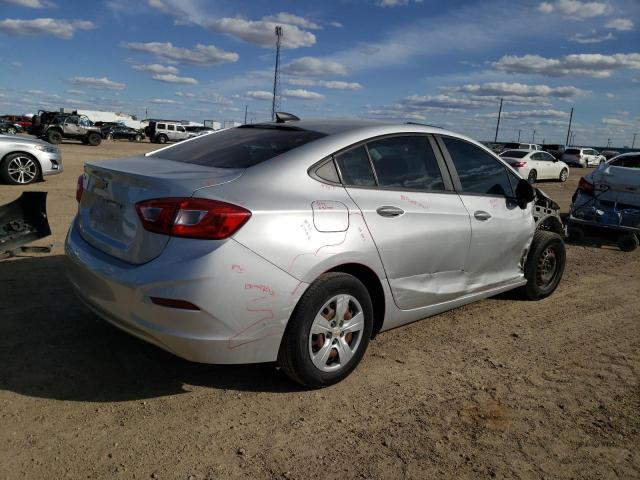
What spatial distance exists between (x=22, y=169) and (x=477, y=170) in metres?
9.99

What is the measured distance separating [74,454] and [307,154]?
2004mm

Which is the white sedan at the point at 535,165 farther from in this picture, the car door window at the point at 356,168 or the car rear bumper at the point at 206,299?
the car rear bumper at the point at 206,299

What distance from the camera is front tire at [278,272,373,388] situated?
9.60 feet

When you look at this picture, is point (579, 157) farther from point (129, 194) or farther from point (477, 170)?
point (129, 194)

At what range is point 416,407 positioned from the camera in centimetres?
310

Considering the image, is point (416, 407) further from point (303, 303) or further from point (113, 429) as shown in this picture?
point (113, 429)

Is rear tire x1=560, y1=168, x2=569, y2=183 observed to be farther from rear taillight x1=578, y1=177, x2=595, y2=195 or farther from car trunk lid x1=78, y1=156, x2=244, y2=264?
car trunk lid x1=78, y1=156, x2=244, y2=264

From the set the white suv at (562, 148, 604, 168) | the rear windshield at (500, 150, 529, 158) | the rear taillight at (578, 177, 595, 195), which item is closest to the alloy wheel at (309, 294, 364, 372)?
the rear taillight at (578, 177, 595, 195)

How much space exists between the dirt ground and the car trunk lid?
0.88 m

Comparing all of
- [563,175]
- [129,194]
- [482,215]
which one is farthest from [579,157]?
[129,194]

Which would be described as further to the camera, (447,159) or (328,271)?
(447,159)

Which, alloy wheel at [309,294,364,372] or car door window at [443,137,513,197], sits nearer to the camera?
alloy wheel at [309,294,364,372]

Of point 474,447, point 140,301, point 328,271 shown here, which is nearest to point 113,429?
point 140,301

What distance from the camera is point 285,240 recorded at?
279cm
